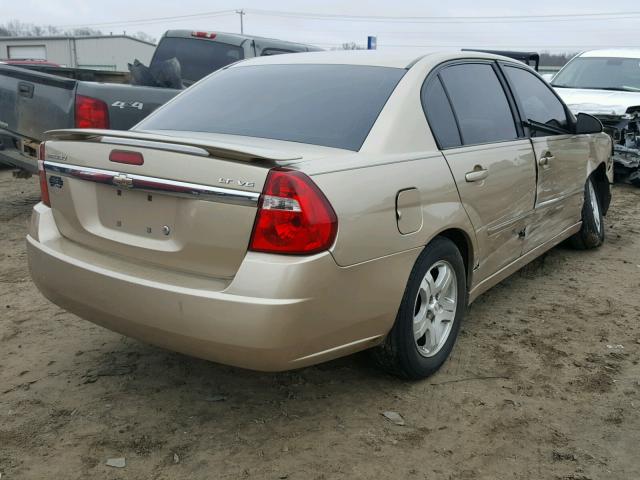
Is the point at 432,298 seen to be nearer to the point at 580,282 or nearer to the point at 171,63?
the point at 580,282

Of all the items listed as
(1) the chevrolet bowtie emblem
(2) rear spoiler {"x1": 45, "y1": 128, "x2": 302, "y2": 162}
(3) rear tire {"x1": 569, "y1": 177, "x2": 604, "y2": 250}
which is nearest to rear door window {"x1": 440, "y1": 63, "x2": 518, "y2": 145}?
(2) rear spoiler {"x1": 45, "y1": 128, "x2": 302, "y2": 162}

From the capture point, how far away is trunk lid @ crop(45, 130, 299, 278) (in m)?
2.43

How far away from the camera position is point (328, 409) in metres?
2.99

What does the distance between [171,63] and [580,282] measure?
4.52 m

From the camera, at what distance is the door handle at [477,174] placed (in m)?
3.29

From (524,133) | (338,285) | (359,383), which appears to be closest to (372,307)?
(338,285)

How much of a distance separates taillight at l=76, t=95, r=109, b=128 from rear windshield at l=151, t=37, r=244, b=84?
253 cm

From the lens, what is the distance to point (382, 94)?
3125 mm

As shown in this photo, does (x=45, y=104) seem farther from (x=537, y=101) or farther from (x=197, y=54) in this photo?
(x=537, y=101)

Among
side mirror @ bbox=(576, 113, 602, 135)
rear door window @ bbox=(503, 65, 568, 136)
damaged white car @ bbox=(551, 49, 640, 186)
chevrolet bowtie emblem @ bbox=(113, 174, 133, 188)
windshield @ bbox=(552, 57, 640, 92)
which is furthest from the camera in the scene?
windshield @ bbox=(552, 57, 640, 92)

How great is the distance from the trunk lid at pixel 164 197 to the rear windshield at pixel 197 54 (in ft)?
16.8

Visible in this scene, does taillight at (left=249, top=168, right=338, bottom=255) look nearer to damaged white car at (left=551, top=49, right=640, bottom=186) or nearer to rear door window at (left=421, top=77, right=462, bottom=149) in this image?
rear door window at (left=421, top=77, right=462, bottom=149)

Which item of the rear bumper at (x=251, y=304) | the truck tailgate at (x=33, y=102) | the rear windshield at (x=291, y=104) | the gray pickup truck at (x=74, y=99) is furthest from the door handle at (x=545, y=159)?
the truck tailgate at (x=33, y=102)

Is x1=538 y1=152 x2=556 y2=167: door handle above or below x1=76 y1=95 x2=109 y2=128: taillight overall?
below
